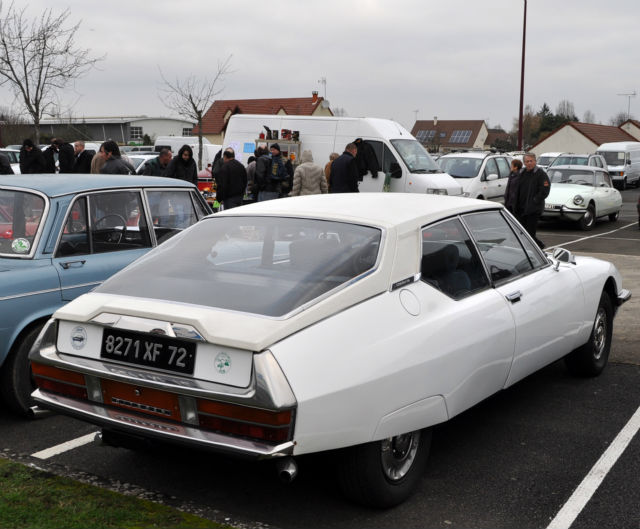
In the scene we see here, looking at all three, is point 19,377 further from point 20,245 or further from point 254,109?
point 254,109

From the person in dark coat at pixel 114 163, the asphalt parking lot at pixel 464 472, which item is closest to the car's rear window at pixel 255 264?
the asphalt parking lot at pixel 464 472

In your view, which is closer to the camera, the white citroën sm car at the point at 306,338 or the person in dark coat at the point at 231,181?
the white citroën sm car at the point at 306,338

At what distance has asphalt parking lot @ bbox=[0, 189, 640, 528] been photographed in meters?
3.72

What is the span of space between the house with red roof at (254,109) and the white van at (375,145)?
40832mm

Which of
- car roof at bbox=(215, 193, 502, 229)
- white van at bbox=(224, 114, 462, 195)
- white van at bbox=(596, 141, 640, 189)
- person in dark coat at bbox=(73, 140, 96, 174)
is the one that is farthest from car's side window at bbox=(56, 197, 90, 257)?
white van at bbox=(596, 141, 640, 189)

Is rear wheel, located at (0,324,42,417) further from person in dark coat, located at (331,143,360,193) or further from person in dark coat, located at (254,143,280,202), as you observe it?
person in dark coat, located at (254,143,280,202)

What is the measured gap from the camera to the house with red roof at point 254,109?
61375mm

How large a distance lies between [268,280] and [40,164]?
40.0ft

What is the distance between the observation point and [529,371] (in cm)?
482

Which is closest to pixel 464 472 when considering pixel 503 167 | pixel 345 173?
pixel 345 173

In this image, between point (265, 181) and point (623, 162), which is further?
point (623, 162)

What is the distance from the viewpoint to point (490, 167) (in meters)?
19.8

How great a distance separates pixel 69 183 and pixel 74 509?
2.83m

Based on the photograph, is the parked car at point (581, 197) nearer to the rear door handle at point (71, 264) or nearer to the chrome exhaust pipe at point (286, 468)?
the rear door handle at point (71, 264)
